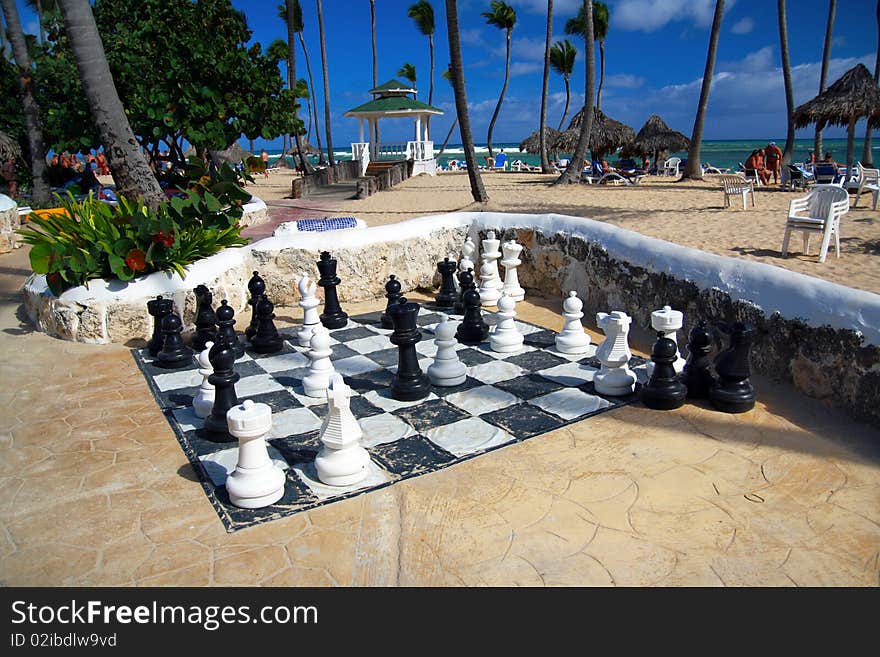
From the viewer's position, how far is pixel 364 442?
11.2ft

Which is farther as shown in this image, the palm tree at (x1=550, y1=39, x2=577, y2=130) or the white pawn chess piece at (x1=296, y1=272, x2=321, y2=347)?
the palm tree at (x1=550, y1=39, x2=577, y2=130)

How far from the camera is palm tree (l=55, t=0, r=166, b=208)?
20.1ft

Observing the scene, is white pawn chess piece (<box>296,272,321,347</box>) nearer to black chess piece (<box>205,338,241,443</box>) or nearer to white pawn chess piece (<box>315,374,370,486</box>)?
black chess piece (<box>205,338,241,443</box>)

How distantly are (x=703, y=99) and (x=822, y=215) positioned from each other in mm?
10503

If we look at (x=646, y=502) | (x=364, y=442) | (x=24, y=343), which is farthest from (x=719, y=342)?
(x=24, y=343)

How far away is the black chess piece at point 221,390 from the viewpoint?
3.24 metres

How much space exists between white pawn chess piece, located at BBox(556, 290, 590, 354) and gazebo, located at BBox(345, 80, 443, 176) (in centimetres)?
2011

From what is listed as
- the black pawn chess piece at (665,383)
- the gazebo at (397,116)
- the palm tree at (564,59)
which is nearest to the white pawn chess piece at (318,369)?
→ the black pawn chess piece at (665,383)

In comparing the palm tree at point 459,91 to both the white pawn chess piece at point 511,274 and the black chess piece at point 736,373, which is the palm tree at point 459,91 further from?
the black chess piece at point 736,373

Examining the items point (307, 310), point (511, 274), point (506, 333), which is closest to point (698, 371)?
point (506, 333)

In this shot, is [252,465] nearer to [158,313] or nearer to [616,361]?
[616,361]

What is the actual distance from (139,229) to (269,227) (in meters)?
5.86

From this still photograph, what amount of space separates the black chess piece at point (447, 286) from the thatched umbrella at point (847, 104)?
1209 centimetres

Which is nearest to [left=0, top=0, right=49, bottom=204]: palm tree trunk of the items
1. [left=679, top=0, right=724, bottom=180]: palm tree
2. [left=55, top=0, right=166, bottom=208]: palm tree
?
[left=55, top=0, right=166, bottom=208]: palm tree
